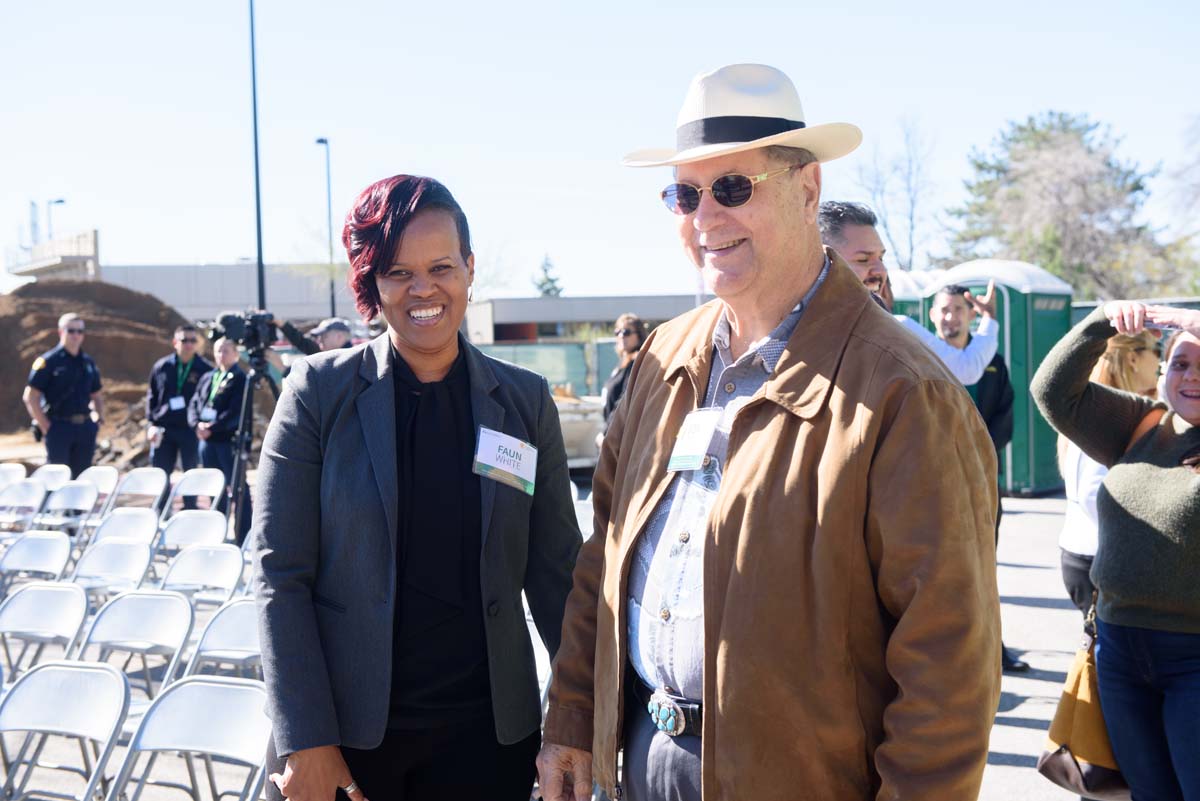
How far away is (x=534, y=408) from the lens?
8.14ft

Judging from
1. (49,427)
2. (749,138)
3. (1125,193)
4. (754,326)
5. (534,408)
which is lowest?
(49,427)

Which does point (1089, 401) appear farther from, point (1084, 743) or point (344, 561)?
point (344, 561)

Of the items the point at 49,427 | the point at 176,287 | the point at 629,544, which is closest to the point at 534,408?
the point at 629,544

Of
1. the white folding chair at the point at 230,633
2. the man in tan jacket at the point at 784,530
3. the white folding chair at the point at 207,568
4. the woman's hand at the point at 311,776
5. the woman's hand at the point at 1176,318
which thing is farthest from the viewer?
the white folding chair at the point at 207,568

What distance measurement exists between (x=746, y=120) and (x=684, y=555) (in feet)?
2.56

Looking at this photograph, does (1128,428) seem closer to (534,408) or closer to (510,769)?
(534,408)

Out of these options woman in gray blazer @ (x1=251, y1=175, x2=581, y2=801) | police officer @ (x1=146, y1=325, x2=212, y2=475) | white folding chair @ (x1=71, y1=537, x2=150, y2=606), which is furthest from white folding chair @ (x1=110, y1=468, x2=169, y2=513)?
woman in gray blazer @ (x1=251, y1=175, x2=581, y2=801)

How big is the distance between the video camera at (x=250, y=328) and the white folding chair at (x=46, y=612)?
12.0 feet

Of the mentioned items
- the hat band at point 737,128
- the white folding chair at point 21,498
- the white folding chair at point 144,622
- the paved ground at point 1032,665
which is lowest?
the paved ground at point 1032,665

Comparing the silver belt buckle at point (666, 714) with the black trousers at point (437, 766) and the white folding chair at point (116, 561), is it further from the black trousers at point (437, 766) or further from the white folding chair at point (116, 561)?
the white folding chair at point (116, 561)

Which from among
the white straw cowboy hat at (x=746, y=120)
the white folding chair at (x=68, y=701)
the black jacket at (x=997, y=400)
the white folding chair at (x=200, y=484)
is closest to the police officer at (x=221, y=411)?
the white folding chair at (x=200, y=484)

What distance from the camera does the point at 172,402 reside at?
10117mm

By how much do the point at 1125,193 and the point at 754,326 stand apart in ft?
125

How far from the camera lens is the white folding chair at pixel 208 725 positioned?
2982mm
